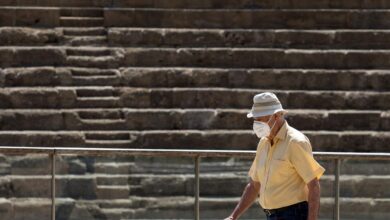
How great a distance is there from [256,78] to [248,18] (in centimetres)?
141

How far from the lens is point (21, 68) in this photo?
15883 millimetres

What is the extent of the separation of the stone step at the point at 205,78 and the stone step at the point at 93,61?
0.12 metres

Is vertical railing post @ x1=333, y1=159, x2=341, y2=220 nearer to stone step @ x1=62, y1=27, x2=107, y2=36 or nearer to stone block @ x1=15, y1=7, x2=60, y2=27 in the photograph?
stone step @ x1=62, y1=27, x2=107, y2=36

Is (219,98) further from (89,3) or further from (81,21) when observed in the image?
(89,3)

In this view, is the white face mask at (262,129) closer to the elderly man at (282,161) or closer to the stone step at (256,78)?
the elderly man at (282,161)

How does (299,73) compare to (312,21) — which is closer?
(299,73)

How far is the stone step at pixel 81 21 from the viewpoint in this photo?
16.8 m

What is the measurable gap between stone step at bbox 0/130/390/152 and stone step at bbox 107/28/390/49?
77.8 inches

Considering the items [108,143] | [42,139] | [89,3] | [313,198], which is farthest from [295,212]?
[89,3]

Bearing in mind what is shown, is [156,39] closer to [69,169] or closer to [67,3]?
[67,3]

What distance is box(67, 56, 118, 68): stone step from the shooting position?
15969 millimetres

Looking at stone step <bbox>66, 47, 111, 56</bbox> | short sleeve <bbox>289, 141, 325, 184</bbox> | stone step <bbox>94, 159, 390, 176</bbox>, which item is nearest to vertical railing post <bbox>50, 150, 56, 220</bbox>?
stone step <bbox>94, 159, 390, 176</bbox>

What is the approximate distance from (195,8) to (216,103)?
7.26 feet

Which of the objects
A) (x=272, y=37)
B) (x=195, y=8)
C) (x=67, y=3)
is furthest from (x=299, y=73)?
(x=67, y=3)
